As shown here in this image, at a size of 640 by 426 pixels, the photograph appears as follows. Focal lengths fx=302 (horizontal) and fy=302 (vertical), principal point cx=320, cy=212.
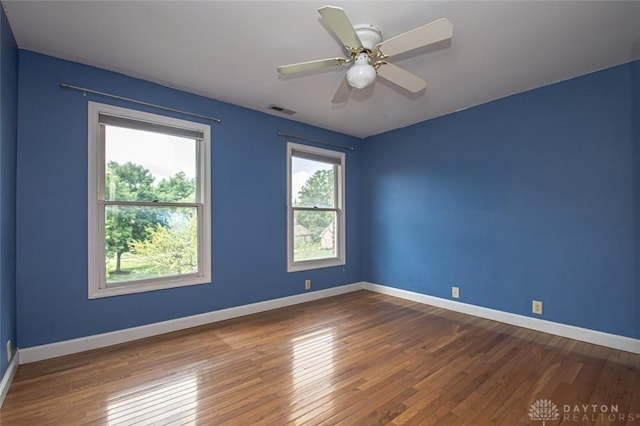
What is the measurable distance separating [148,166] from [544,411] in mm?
3844

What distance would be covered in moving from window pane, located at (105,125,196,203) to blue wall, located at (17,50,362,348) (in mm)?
230

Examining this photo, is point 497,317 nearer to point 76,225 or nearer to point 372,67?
point 372,67

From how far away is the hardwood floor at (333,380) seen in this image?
1.88m

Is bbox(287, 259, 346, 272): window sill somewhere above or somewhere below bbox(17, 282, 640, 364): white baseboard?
above

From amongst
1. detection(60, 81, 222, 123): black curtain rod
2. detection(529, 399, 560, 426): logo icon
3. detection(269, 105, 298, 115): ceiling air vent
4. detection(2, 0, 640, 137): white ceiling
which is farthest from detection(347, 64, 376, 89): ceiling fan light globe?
detection(529, 399, 560, 426): logo icon

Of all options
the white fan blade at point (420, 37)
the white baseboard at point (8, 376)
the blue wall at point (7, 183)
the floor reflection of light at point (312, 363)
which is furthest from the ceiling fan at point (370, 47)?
the white baseboard at point (8, 376)

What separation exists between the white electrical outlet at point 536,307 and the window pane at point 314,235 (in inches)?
104

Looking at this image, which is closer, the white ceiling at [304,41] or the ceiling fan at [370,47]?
the ceiling fan at [370,47]

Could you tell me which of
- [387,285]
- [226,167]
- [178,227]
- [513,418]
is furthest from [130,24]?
[387,285]

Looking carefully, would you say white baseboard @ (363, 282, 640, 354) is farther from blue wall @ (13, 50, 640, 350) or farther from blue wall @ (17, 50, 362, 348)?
blue wall @ (17, 50, 362, 348)

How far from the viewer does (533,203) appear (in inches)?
130

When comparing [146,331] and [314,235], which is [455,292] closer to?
[314,235]

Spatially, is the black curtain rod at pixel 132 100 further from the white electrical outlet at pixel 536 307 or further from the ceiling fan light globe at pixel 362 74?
the white electrical outlet at pixel 536 307

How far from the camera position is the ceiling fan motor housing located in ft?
7.02
